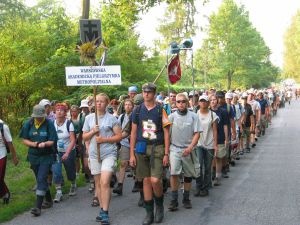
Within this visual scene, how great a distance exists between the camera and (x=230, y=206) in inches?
316

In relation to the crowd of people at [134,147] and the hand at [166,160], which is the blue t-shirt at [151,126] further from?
the hand at [166,160]

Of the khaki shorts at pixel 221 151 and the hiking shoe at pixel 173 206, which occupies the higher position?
the khaki shorts at pixel 221 151

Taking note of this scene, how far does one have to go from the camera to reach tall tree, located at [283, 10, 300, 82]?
97.7 meters

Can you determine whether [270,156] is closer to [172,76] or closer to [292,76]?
[172,76]

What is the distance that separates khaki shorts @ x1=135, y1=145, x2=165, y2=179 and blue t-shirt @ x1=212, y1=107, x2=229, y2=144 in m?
3.42

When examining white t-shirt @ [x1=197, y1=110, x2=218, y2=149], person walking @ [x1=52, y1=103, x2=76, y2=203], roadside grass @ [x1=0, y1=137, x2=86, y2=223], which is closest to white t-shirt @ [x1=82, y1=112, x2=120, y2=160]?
person walking @ [x1=52, y1=103, x2=76, y2=203]

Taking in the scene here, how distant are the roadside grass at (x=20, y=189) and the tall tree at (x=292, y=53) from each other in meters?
87.8

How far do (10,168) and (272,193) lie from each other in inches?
242

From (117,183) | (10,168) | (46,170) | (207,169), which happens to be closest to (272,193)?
(207,169)

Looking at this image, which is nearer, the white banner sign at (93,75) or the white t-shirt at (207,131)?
the white banner sign at (93,75)

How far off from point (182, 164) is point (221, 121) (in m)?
2.61

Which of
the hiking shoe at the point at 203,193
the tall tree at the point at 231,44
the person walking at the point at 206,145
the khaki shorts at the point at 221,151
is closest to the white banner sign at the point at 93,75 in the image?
the person walking at the point at 206,145

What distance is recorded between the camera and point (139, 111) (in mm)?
7078

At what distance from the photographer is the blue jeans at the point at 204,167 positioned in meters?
9.02
